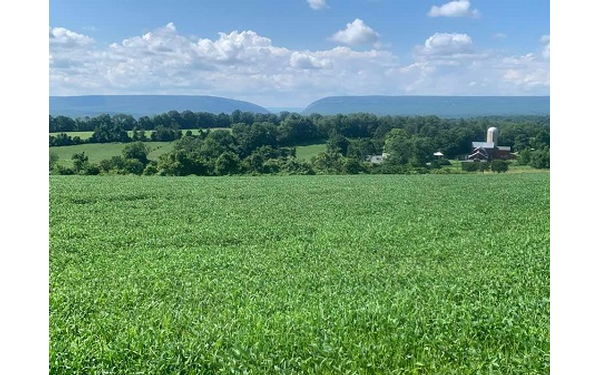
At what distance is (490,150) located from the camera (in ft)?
67.9

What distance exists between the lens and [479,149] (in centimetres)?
2083

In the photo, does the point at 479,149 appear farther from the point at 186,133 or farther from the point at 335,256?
the point at 335,256

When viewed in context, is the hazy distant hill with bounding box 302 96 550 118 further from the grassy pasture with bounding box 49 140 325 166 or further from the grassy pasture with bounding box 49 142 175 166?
the grassy pasture with bounding box 49 142 175 166

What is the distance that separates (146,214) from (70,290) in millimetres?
5353

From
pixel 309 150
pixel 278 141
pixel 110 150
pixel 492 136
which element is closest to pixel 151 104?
pixel 110 150

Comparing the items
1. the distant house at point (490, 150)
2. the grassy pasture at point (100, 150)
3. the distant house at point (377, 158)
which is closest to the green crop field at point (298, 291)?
the grassy pasture at point (100, 150)

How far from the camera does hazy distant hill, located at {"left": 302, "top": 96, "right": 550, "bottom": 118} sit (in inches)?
1099

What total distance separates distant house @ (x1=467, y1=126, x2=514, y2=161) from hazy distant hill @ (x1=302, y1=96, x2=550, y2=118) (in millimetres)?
4527

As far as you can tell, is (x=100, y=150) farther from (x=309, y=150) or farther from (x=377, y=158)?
(x=377, y=158)

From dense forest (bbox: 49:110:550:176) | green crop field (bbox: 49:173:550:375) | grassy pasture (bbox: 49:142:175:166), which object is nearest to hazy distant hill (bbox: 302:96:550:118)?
dense forest (bbox: 49:110:550:176)

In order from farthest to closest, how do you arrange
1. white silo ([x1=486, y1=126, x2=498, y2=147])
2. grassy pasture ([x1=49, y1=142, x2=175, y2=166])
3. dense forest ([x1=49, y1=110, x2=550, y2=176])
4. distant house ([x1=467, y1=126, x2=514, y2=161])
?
dense forest ([x1=49, y1=110, x2=550, y2=176])
white silo ([x1=486, y1=126, x2=498, y2=147])
distant house ([x1=467, y1=126, x2=514, y2=161])
grassy pasture ([x1=49, y1=142, x2=175, y2=166])

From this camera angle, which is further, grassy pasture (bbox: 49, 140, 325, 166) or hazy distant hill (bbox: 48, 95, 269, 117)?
hazy distant hill (bbox: 48, 95, 269, 117)

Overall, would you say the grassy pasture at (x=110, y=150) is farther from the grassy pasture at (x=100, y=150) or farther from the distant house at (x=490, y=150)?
the distant house at (x=490, y=150)
